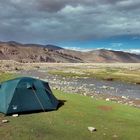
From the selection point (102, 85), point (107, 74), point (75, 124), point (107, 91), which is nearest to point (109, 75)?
point (107, 74)

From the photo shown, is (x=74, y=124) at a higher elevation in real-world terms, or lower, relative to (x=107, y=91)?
higher

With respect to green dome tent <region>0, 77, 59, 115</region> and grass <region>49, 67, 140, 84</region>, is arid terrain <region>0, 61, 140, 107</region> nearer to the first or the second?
grass <region>49, 67, 140, 84</region>

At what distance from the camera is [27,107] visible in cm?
2288

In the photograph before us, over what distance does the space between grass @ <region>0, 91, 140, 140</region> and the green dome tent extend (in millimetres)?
693

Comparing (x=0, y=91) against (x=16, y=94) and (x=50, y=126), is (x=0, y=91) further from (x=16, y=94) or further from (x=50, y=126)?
(x=50, y=126)

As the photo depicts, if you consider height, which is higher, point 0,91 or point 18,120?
point 0,91

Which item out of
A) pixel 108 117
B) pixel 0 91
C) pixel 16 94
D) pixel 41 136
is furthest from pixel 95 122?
pixel 0 91

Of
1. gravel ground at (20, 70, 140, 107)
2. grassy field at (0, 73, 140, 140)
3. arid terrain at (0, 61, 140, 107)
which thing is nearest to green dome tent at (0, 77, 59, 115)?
grassy field at (0, 73, 140, 140)

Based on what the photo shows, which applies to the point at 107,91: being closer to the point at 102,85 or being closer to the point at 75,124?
the point at 102,85

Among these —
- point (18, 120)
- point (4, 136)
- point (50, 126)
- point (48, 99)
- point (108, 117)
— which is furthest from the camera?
point (48, 99)

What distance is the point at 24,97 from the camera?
2311 centimetres

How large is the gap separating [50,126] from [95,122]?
2.99 m

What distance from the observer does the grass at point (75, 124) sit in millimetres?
17625

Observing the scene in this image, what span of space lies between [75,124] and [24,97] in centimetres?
485
